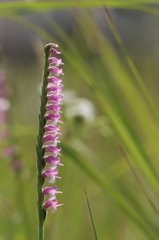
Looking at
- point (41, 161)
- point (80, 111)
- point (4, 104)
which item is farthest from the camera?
point (80, 111)

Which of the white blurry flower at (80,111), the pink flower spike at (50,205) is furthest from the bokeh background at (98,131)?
the pink flower spike at (50,205)

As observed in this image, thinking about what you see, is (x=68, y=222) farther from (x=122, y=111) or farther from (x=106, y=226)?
(x=122, y=111)

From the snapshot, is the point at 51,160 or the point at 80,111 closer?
the point at 51,160

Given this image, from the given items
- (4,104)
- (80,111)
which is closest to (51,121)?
(4,104)

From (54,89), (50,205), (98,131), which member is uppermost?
(98,131)

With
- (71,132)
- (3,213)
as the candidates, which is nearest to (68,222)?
(3,213)

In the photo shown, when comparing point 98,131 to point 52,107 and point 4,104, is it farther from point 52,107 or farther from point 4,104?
point 52,107

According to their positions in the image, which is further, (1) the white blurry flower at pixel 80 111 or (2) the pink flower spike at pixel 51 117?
(1) the white blurry flower at pixel 80 111

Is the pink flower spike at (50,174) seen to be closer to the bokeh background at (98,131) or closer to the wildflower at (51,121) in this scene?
the wildflower at (51,121)

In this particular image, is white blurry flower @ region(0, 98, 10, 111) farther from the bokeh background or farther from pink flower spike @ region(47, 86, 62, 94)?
pink flower spike @ region(47, 86, 62, 94)

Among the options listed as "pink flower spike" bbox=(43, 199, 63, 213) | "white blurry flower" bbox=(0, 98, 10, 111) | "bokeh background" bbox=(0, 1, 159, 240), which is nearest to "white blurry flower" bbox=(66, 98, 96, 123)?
"bokeh background" bbox=(0, 1, 159, 240)

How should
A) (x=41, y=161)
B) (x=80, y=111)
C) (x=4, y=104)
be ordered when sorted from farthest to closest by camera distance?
(x=80, y=111), (x=4, y=104), (x=41, y=161)

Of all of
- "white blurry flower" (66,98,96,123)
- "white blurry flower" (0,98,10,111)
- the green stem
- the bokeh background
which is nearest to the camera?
the green stem
